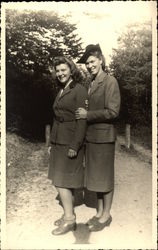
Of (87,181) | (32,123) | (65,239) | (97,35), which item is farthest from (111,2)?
(65,239)

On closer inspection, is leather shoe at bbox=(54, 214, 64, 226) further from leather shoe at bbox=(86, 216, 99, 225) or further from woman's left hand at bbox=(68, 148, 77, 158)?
woman's left hand at bbox=(68, 148, 77, 158)

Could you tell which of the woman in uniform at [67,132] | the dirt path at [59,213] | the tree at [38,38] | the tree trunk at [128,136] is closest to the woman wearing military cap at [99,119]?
the woman in uniform at [67,132]

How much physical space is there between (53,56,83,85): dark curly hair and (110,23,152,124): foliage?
62 centimetres

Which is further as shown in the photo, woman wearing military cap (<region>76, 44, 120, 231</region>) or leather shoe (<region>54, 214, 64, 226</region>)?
leather shoe (<region>54, 214, 64, 226</region>)

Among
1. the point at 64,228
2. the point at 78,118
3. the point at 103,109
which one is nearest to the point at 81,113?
the point at 78,118

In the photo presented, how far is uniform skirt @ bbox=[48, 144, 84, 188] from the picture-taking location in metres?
4.18

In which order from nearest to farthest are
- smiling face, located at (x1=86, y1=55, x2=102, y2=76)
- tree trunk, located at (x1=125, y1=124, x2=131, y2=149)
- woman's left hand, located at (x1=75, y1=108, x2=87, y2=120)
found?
woman's left hand, located at (x1=75, y1=108, x2=87, y2=120)
smiling face, located at (x1=86, y1=55, x2=102, y2=76)
tree trunk, located at (x1=125, y1=124, x2=131, y2=149)

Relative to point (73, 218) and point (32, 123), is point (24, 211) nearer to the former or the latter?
point (73, 218)

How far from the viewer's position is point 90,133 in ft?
13.8

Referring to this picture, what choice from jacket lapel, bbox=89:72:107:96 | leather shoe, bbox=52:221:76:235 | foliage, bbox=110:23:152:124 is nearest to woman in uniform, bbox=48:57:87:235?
jacket lapel, bbox=89:72:107:96

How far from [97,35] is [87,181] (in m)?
1.84

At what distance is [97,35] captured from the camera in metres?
4.45

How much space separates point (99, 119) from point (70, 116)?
0.35m

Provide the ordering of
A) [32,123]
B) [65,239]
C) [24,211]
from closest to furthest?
[65,239] → [24,211] → [32,123]
